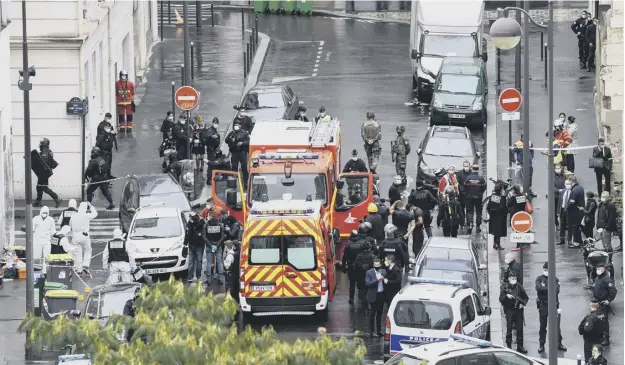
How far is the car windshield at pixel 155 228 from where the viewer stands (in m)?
37.9

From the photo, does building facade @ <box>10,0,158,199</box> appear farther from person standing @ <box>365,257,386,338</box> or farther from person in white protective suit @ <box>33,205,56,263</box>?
person standing @ <box>365,257,386,338</box>

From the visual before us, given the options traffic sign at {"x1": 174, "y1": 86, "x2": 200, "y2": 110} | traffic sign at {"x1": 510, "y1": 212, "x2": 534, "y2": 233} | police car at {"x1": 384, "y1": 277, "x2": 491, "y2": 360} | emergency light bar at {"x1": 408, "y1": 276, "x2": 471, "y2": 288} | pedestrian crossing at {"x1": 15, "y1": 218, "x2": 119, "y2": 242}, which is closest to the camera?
police car at {"x1": 384, "y1": 277, "x2": 491, "y2": 360}

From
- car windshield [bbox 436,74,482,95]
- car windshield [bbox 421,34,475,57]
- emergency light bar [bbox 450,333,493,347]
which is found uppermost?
car windshield [bbox 421,34,475,57]

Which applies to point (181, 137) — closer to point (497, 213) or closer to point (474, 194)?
point (474, 194)

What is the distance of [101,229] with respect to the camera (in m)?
41.9

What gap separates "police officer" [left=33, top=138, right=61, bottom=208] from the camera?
141ft

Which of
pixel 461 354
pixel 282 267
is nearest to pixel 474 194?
pixel 282 267

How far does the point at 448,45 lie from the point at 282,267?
2163 cm

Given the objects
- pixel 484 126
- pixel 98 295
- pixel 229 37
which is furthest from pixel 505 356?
pixel 229 37

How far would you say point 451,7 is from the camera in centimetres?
5469

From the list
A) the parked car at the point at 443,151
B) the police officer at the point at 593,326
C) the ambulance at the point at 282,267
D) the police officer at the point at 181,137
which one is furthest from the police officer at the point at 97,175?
the police officer at the point at 593,326

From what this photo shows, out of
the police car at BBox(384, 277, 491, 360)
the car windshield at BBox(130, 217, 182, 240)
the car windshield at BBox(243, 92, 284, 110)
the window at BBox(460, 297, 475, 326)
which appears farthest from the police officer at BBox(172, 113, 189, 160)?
the police car at BBox(384, 277, 491, 360)

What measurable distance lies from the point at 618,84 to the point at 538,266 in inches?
307

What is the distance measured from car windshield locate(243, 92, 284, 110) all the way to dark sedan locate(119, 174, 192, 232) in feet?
25.8
